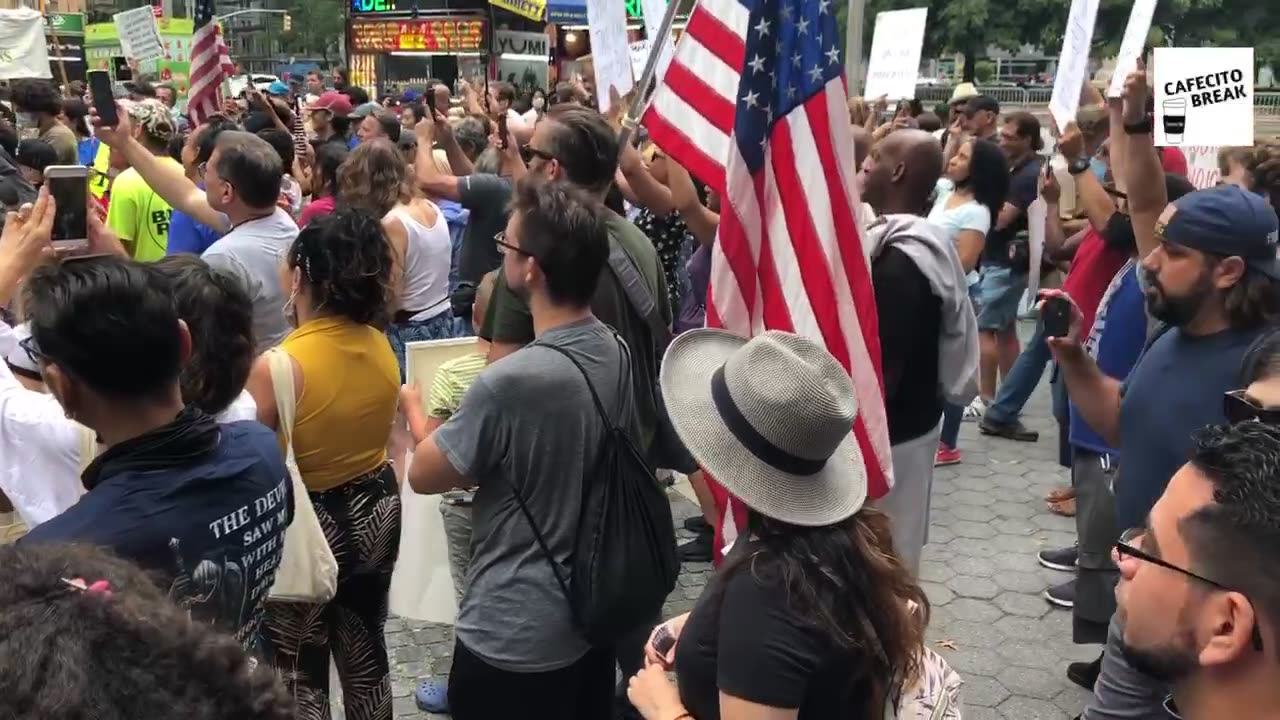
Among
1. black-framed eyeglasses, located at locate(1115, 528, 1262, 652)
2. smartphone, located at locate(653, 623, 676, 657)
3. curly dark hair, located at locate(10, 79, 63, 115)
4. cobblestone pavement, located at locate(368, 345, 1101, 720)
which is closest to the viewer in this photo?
black-framed eyeglasses, located at locate(1115, 528, 1262, 652)

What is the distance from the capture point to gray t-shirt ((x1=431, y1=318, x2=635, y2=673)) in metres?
2.61

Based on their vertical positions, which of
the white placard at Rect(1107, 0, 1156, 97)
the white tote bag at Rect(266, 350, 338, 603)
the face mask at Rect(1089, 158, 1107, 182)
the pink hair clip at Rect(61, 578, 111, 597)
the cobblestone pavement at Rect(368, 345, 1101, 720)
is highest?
the white placard at Rect(1107, 0, 1156, 97)

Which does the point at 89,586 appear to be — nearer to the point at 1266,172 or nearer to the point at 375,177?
the point at 375,177

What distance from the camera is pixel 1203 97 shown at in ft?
15.6

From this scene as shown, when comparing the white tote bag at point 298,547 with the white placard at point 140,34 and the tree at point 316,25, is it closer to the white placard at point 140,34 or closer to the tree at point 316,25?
the white placard at point 140,34

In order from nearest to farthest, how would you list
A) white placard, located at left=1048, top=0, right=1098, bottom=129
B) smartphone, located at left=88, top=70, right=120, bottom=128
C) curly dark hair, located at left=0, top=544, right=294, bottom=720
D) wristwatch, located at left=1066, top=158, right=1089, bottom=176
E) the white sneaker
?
curly dark hair, located at left=0, top=544, right=294, bottom=720
smartphone, located at left=88, top=70, right=120, bottom=128
wristwatch, located at left=1066, top=158, right=1089, bottom=176
white placard, located at left=1048, top=0, right=1098, bottom=129
the white sneaker

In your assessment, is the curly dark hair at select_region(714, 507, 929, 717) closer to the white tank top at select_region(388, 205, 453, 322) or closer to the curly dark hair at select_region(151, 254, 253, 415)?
the curly dark hair at select_region(151, 254, 253, 415)

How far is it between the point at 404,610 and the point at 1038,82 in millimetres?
43271

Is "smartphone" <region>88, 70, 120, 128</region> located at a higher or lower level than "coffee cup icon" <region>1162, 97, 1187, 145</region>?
lower

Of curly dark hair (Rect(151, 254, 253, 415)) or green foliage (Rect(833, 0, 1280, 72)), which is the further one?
green foliage (Rect(833, 0, 1280, 72))

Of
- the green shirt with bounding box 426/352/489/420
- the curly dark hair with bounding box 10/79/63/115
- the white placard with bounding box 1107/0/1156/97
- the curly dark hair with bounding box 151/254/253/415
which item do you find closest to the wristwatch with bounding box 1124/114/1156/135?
the white placard with bounding box 1107/0/1156/97

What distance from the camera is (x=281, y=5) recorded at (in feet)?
252

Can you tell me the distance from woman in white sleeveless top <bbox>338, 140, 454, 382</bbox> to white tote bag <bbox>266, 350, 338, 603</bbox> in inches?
87.1

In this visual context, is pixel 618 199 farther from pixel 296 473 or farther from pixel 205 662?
pixel 205 662
